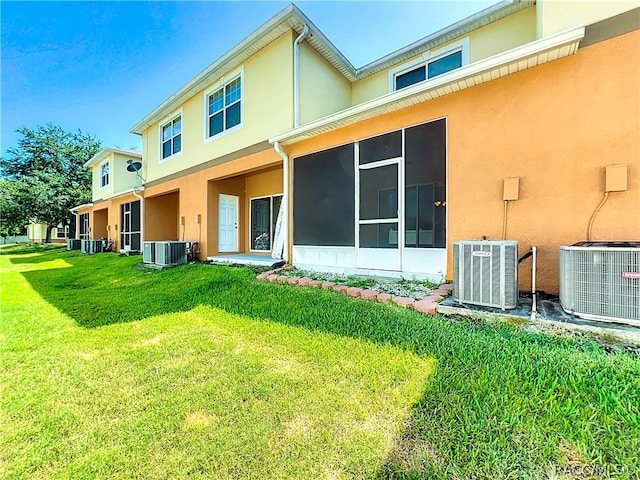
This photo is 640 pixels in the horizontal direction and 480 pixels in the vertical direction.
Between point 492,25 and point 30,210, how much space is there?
3277cm

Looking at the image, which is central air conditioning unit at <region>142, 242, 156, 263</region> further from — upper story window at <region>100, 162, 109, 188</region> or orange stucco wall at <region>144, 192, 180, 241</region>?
upper story window at <region>100, 162, 109, 188</region>

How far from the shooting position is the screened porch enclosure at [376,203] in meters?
5.04

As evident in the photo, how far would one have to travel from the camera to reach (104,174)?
1834 centimetres

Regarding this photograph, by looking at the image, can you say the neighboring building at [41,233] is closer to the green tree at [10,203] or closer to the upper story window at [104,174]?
the green tree at [10,203]

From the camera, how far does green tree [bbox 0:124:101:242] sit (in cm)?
2341

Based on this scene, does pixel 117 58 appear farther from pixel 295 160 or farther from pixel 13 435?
pixel 13 435

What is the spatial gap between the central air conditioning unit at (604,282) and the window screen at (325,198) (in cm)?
370

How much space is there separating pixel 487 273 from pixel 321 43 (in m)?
7.31

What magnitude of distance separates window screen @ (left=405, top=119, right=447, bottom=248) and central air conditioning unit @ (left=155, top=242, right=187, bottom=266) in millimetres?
7352

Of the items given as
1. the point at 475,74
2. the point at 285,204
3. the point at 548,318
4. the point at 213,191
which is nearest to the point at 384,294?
the point at 548,318

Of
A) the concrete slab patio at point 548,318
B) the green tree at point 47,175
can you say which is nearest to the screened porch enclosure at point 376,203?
the concrete slab patio at point 548,318

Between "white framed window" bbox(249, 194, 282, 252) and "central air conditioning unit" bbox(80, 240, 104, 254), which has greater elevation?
"white framed window" bbox(249, 194, 282, 252)

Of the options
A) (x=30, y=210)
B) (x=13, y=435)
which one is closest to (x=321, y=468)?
(x=13, y=435)

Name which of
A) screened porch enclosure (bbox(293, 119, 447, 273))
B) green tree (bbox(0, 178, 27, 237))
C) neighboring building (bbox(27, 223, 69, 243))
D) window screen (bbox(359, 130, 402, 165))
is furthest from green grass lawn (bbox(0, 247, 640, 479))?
neighboring building (bbox(27, 223, 69, 243))
